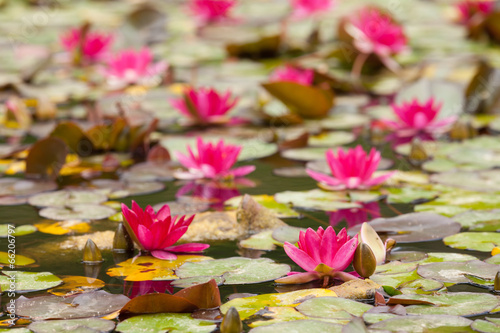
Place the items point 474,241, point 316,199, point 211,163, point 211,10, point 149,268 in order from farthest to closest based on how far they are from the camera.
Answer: point 211,10
point 211,163
point 316,199
point 474,241
point 149,268

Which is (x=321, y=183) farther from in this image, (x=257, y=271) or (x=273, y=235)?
(x=257, y=271)

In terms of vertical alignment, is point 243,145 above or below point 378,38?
below

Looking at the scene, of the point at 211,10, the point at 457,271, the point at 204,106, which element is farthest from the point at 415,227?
the point at 211,10

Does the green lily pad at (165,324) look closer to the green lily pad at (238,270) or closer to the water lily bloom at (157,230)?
the green lily pad at (238,270)

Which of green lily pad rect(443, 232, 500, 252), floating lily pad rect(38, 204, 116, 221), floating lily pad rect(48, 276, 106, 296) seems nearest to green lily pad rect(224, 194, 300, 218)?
floating lily pad rect(38, 204, 116, 221)

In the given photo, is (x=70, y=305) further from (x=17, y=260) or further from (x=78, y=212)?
(x=78, y=212)

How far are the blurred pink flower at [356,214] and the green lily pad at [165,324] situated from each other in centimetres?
81

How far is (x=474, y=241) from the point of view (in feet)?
6.75

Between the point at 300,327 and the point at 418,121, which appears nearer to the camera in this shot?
the point at 300,327

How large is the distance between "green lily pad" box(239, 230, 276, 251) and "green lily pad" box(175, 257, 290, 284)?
13 centimetres

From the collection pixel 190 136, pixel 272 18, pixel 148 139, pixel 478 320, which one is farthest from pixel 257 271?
pixel 272 18

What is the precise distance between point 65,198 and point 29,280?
76 cm

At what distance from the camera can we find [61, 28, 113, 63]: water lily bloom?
16.2 ft

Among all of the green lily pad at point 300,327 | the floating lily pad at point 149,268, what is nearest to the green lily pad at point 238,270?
the floating lily pad at point 149,268
